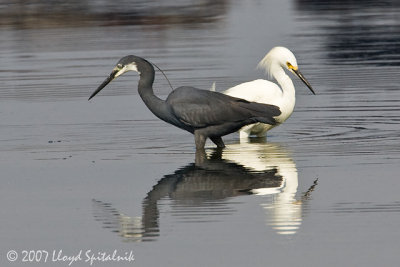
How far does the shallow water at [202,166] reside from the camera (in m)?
9.15

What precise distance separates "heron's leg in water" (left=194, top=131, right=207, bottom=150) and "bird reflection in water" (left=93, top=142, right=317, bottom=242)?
0.26 meters

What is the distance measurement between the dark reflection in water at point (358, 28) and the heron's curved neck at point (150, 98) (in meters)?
7.39

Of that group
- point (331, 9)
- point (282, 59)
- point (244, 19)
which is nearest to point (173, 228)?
point (282, 59)

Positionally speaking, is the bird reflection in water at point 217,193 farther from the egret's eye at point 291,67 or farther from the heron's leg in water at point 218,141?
the egret's eye at point 291,67

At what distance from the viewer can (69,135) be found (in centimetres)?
1490

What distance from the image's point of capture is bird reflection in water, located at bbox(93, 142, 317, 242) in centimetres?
979

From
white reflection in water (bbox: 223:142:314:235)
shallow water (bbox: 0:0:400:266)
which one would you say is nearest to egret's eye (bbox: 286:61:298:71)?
shallow water (bbox: 0:0:400:266)

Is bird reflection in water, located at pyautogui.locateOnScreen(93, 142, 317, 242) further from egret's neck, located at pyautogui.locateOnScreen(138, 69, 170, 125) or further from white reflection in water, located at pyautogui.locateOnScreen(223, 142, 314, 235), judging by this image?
egret's neck, located at pyautogui.locateOnScreen(138, 69, 170, 125)

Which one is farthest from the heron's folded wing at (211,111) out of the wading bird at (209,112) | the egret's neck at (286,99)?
the egret's neck at (286,99)

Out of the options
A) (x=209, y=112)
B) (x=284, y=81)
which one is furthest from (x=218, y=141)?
(x=284, y=81)

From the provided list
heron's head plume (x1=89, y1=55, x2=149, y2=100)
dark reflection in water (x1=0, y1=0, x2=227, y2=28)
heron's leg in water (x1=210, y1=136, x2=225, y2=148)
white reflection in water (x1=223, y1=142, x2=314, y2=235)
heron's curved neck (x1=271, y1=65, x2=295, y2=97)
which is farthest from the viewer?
dark reflection in water (x1=0, y1=0, x2=227, y2=28)

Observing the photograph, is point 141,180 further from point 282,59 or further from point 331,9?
point 331,9

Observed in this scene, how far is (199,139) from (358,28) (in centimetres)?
1340

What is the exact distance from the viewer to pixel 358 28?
26469 millimetres
